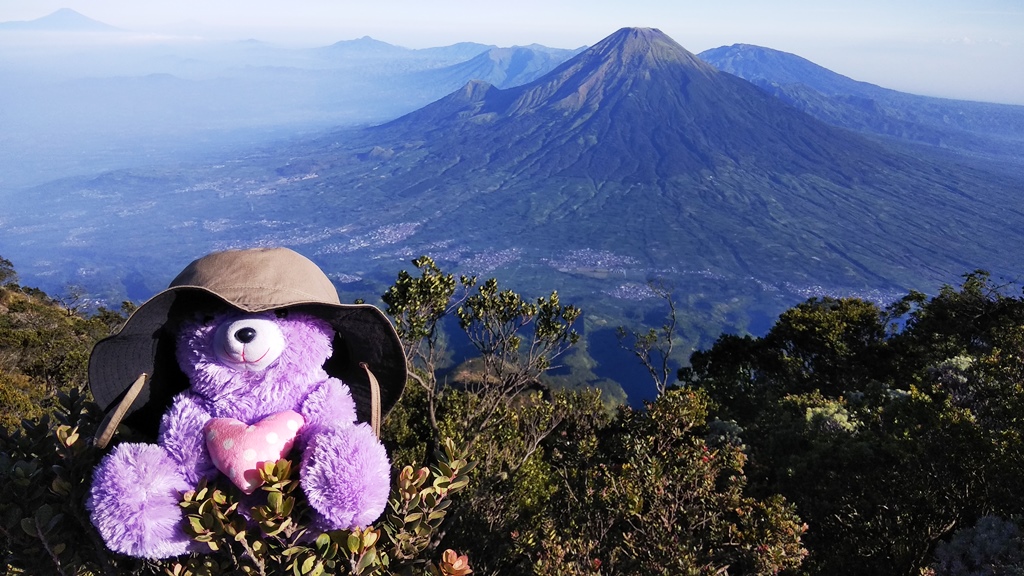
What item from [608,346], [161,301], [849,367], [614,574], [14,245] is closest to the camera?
[161,301]

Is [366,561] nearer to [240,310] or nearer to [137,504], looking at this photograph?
[137,504]

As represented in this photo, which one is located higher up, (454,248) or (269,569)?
(269,569)

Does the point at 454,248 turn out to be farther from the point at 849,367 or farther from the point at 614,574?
the point at 614,574

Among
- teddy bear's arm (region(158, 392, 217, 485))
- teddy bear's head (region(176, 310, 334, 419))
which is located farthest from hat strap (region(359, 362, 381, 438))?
teddy bear's arm (region(158, 392, 217, 485))

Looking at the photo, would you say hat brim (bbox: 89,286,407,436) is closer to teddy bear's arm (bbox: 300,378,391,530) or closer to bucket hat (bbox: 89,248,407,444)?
bucket hat (bbox: 89,248,407,444)

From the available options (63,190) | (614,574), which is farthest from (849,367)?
(63,190)

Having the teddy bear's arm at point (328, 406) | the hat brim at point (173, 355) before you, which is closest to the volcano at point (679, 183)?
the hat brim at point (173, 355)
